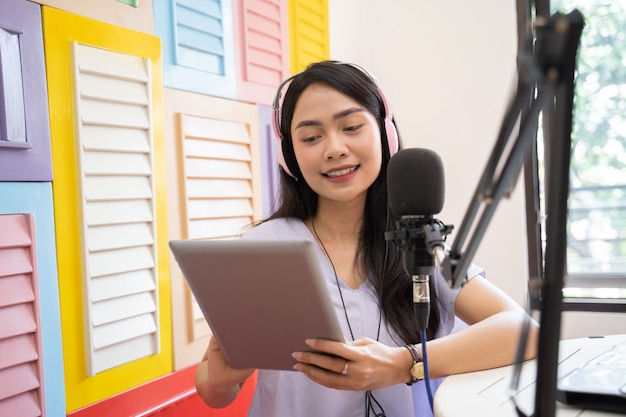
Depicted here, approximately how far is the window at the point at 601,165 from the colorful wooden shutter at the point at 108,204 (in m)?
1.76

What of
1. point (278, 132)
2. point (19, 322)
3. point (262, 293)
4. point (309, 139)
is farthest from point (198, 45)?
point (262, 293)

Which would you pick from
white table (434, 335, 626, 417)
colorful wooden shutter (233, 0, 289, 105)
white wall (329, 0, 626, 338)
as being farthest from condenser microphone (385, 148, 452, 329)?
white wall (329, 0, 626, 338)

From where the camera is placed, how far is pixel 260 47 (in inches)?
73.5

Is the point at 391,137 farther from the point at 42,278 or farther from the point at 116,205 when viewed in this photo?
the point at 42,278

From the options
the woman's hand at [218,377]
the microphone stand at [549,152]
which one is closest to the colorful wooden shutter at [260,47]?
the woman's hand at [218,377]

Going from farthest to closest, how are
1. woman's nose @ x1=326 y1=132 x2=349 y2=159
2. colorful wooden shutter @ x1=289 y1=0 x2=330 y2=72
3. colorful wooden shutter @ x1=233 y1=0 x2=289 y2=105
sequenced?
colorful wooden shutter @ x1=289 y1=0 x2=330 y2=72 → colorful wooden shutter @ x1=233 y1=0 x2=289 y2=105 → woman's nose @ x1=326 y1=132 x2=349 y2=159

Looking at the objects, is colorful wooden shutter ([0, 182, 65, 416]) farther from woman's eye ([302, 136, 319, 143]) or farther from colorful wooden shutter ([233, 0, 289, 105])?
colorful wooden shutter ([233, 0, 289, 105])

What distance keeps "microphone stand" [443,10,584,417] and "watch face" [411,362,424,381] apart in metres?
0.55

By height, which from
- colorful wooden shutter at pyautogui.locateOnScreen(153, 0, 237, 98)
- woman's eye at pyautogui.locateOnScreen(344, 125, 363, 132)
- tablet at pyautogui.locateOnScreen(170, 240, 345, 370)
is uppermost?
colorful wooden shutter at pyautogui.locateOnScreen(153, 0, 237, 98)

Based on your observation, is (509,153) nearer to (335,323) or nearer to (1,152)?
(335,323)

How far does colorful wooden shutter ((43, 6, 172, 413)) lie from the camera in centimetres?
120

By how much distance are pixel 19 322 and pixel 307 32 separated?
4.90ft

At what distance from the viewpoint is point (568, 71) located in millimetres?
374

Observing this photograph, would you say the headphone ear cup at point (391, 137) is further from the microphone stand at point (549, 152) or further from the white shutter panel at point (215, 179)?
the microphone stand at point (549, 152)
